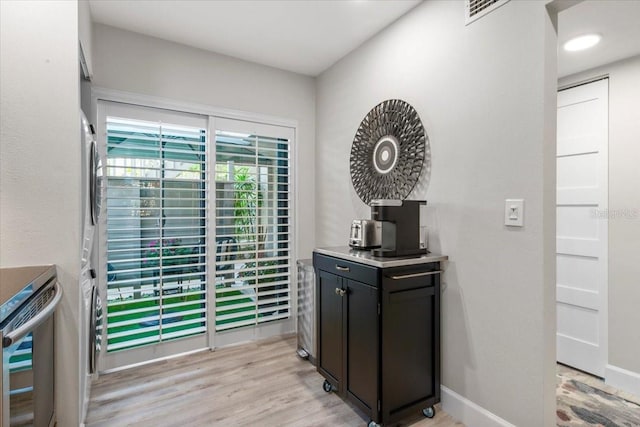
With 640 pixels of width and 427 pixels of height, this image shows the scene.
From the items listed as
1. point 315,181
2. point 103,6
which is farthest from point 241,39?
point 315,181

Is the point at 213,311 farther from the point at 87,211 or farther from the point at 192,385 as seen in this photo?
the point at 87,211

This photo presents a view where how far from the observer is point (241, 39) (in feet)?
8.61

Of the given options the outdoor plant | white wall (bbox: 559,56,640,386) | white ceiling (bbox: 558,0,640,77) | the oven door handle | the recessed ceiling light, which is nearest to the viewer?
the oven door handle

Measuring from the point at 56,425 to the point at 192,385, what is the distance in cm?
86

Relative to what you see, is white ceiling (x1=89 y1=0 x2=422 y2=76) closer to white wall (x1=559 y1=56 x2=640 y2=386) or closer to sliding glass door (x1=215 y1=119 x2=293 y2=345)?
sliding glass door (x1=215 y1=119 x2=293 y2=345)

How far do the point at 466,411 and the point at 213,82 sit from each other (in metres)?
3.10

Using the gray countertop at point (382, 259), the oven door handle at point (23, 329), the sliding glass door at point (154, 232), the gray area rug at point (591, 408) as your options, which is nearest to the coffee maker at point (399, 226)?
the gray countertop at point (382, 259)

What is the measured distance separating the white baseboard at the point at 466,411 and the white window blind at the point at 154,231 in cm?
202

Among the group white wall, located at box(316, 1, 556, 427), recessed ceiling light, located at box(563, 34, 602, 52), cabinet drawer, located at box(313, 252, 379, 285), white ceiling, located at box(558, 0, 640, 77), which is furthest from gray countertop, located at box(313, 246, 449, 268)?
recessed ceiling light, located at box(563, 34, 602, 52)

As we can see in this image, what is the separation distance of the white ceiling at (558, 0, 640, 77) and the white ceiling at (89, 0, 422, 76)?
3.15ft

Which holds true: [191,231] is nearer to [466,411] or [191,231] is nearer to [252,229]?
[252,229]

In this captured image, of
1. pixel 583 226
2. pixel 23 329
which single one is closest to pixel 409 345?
pixel 23 329

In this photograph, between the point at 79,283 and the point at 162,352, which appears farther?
the point at 162,352

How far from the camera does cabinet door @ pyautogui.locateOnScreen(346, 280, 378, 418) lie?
68.8 inches
